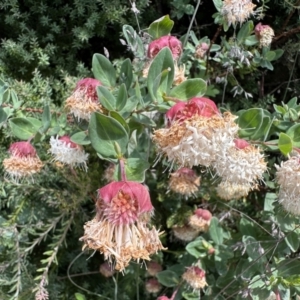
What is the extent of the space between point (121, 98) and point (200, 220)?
595mm

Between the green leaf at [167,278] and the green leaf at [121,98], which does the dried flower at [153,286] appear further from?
the green leaf at [121,98]

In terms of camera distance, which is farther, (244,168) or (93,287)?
(93,287)

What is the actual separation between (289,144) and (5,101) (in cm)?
63

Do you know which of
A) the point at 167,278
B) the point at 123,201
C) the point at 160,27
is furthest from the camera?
the point at 167,278

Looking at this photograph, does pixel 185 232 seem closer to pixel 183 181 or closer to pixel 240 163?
pixel 183 181

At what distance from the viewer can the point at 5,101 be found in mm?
1034

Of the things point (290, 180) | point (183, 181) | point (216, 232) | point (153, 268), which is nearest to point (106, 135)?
point (290, 180)

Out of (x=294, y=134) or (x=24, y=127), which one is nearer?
(x=294, y=134)

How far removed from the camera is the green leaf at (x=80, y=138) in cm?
92

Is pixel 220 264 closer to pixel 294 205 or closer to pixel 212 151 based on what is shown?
pixel 294 205

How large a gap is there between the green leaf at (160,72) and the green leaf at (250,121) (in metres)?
0.17

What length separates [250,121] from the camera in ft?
2.90

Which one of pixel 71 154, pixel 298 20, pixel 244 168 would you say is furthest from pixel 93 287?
pixel 298 20

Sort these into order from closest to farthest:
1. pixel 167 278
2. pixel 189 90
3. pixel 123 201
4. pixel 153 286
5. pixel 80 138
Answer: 1. pixel 123 201
2. pixel 189 90
3. pixel 80 138
4. pixel 167 278
5. pixel 153 286
